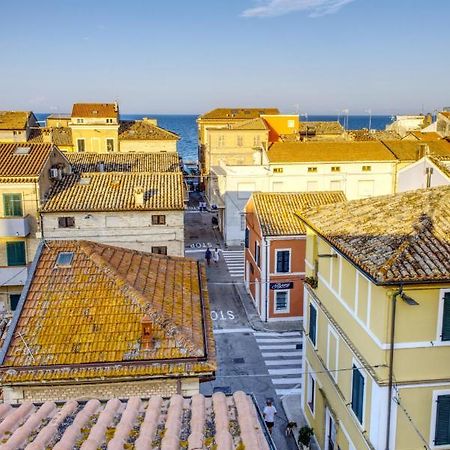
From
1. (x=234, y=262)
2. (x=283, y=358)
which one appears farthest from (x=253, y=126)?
(x=283, y=358)

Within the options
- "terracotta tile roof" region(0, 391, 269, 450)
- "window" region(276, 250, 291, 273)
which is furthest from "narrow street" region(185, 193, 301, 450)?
"terracotta tile roof" region(0, 391, 269, 450)

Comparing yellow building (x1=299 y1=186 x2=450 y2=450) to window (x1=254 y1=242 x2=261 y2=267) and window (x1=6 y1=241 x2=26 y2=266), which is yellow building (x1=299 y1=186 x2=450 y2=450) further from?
window (x1=6 y1=241 x2=26 y2=266)

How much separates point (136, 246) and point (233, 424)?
2429cm

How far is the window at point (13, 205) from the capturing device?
104 feet

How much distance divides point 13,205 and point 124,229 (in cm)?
665

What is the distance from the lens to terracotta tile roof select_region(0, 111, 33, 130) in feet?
212

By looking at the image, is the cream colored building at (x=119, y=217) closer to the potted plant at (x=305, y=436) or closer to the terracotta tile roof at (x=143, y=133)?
the potted plant at (x=305, y=436)

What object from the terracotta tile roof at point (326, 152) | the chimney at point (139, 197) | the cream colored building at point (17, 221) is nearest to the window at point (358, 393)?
the chimney at point (139, 197)

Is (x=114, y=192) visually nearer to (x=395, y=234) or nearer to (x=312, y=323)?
(x=312, y=323)

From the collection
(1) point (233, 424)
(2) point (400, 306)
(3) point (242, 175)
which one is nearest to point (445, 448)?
(2) point (400, 306)

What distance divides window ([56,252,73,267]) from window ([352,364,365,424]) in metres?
10.5

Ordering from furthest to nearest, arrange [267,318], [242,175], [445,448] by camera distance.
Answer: [242,175], [267,318], [445,448]

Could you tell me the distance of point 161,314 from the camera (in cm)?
1697

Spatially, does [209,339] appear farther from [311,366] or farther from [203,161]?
[203,161]
